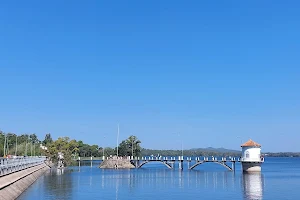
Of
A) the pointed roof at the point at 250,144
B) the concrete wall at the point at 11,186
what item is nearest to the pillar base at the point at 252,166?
the pointed roof at the point at 250,144

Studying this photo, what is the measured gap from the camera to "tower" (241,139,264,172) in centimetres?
9725

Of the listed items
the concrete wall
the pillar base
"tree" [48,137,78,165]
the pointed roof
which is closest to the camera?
the concrete wall

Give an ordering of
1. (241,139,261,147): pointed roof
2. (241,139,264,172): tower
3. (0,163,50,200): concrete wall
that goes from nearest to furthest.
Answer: (0,163,50,200): concrete wall
(241,139,264,172): tower
(241,139,261,147): pointed roof

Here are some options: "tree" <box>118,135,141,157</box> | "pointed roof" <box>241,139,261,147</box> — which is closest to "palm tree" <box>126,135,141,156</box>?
"tree" <box>118,135,141,157</box>

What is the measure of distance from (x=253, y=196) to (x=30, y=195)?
29687mm

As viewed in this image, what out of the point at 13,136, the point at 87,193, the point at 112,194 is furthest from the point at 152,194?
the point at 13,136

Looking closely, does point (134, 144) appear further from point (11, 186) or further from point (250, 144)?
point (11, 186)

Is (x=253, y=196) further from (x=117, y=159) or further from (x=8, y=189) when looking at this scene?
(x=117, y=159)

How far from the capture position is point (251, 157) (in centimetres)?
9750

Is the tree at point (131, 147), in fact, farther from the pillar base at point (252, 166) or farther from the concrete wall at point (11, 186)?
the concrete wall at point (11, 186)

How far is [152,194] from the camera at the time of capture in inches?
2219

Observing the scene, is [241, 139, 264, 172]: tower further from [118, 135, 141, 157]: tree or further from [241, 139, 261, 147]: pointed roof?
[118, 135, 141, 157]: tree

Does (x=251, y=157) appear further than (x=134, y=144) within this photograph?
No

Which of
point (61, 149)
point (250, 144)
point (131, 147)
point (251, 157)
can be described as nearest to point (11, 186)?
point (251, 157)
